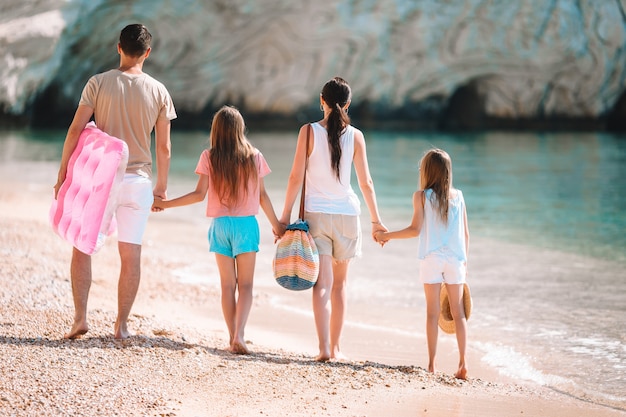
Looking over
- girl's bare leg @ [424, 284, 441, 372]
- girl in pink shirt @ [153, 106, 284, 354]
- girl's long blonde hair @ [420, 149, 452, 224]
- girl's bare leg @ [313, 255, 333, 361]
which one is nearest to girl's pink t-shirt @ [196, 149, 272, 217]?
girl in pink shirt @ [153, 106, 284, 354]

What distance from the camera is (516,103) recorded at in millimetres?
27141

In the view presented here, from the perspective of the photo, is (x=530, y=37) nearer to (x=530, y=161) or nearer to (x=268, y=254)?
(x=530, y=161)

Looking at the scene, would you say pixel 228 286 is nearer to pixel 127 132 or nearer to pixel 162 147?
pixel 162 147

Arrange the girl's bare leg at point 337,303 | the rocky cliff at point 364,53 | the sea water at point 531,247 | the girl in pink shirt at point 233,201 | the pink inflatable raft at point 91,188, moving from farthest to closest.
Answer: the rocky cliff at point 364,53, the sea water at point 531,247, the girl's bare leg at point 337,303, the girl in pink shirt at point 233,201, the pink inflatable raft at point 91,188

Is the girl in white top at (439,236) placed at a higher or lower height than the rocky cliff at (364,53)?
lower

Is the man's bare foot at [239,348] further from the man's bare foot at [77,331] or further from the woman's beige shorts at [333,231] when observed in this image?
the man's bare foot at [77,331]

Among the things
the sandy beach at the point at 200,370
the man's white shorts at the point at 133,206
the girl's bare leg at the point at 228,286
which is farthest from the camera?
the girl's bare leg at the point at 228,286

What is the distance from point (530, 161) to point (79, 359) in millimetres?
15957

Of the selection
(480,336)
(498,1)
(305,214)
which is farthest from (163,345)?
(498,1)

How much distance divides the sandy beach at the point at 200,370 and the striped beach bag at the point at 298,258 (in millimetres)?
401

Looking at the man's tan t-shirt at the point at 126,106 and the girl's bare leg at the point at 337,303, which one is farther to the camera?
the girl's bare leg at the point at 337,303

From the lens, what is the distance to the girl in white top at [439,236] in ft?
14.2

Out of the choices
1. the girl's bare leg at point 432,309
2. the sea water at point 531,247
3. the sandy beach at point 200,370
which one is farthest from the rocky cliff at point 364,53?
the girl's bare leg at point 432,309

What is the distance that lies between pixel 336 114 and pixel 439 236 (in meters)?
0.79
